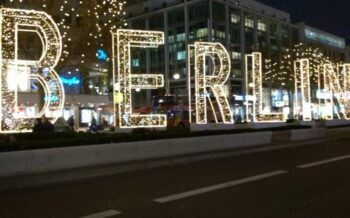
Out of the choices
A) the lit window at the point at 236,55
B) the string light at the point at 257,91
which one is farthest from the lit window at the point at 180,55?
the string light at the point at 257,91

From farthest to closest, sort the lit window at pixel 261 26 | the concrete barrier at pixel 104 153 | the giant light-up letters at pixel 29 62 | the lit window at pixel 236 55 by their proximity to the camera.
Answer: the lit window at pixel 261 26
the lit window at pixel 236 55
the giant light-up letters at pixel 29 62
the concrete barrier at pixel 104 153

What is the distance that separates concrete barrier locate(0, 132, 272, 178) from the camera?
13.8m

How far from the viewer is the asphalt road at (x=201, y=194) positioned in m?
9.09

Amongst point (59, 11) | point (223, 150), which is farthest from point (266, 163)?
point (59, 11)

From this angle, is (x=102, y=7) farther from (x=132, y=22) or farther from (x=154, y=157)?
(x=132, y=22)

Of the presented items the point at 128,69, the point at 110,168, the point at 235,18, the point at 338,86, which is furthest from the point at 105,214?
the point at 235,18

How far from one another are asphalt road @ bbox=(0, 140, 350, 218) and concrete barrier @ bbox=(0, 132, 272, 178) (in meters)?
1.61

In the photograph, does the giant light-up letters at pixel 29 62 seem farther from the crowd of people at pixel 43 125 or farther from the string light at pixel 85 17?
the string light at pixel 85 17

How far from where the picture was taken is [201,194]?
432 inches

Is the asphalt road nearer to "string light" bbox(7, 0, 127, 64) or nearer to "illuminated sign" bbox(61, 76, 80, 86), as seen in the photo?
"string light" bbox(7, 0, 127, 64)

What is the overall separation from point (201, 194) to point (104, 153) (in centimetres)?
596

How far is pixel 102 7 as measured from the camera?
22.1 meters

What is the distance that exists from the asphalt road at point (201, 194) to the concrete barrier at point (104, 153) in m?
1.61

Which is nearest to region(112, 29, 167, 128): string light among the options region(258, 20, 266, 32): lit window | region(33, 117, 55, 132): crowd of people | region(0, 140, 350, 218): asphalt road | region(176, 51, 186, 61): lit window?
region(33, 117, 55, 132): crowd of people
